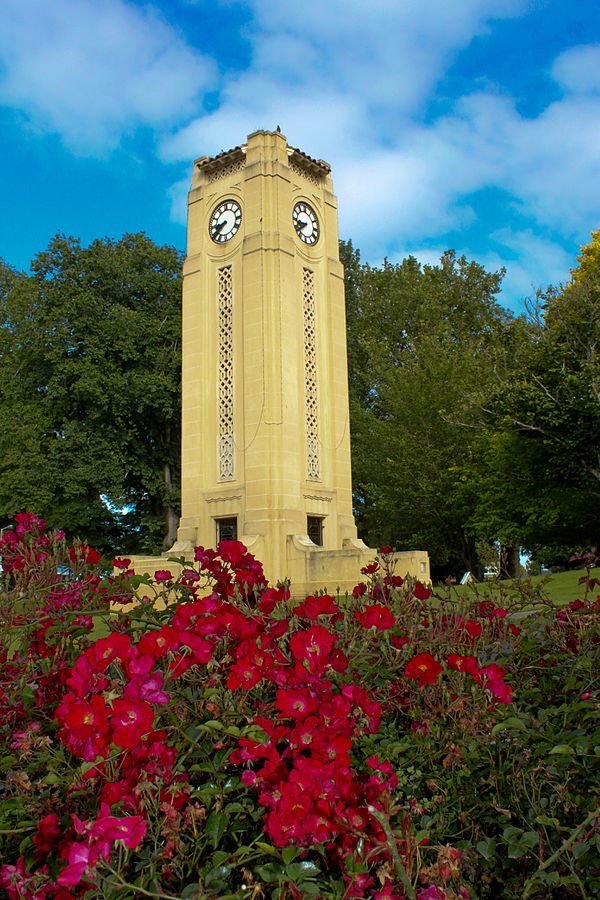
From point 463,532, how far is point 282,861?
30.2 metres

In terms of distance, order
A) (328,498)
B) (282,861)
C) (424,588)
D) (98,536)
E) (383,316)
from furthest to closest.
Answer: (383,316)
(98,536)
(328,498)
(424,588)
(282,861)

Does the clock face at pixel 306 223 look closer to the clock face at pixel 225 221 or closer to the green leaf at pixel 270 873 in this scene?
the clock face at pixel 225 221

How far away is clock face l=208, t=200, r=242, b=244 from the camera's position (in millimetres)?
23344

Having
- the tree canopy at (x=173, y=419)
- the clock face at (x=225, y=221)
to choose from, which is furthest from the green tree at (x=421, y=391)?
the clock face at (x=225, y=221)

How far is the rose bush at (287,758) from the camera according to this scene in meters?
1.88

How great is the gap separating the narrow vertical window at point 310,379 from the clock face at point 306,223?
1134mm

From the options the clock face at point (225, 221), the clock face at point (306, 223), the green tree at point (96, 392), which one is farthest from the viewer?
the green tree at point (96, 392)

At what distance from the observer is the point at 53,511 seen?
27.9m

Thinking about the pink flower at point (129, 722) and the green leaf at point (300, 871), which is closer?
the green leaf at point (300, 871)

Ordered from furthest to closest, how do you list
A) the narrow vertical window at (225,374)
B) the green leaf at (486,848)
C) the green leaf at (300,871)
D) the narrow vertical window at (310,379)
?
the narrow vertical window at (310,379) → the narrow vertical window at (225,374) → the green leaf at (486,848) → the green leaf at (300,871)

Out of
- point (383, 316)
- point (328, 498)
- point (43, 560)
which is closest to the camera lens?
point (43, 560)

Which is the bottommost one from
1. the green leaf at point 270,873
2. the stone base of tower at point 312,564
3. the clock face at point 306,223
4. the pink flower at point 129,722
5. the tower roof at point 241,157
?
the green leaf at point 270,873

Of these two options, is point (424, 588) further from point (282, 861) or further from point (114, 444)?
point (114, 444)

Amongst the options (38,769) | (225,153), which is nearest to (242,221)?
(225,153)
